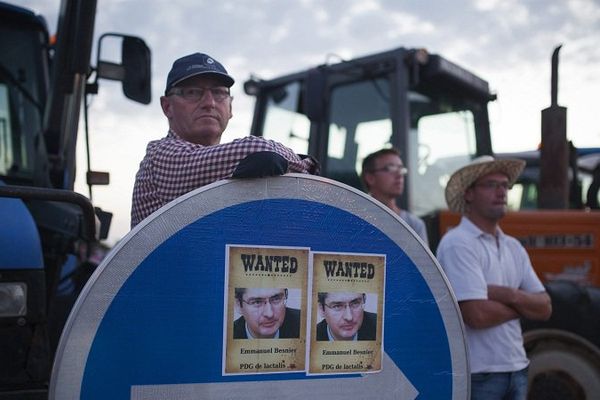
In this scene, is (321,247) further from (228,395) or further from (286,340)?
(228,395)

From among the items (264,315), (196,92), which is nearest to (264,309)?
(264,315)

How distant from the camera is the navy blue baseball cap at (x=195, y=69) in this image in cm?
187

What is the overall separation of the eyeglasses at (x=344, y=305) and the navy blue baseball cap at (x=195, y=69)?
30.5 inches

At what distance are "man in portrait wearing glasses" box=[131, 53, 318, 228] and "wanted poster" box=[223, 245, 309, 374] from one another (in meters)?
0.21

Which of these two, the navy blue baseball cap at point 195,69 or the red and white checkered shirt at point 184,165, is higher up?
the navy blue baseball cap at point 195,69

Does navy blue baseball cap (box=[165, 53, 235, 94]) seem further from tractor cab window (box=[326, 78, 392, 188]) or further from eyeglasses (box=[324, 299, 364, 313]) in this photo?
tractor cab window (box=[326, 78, 392, 188])

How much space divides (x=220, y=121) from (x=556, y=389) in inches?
118

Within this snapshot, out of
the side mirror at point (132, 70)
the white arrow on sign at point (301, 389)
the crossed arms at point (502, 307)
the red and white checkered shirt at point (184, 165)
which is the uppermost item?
the side mirror at point (132, 70)

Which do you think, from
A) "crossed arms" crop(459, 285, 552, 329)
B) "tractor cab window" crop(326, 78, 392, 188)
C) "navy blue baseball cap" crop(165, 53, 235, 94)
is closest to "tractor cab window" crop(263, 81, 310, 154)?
"tractor cab window" crop(326, 78, 392, 188)

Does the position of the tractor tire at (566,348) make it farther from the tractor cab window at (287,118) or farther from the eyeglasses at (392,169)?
the tractor cab window at (287,118)

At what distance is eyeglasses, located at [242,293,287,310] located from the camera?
1.47m

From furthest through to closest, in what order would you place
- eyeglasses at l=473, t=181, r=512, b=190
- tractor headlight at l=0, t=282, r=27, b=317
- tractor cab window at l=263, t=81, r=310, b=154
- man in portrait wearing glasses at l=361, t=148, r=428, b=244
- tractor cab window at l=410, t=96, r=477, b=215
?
tractor cab window at l=263, t=81, r=310, b=154
tractor cab window at l=410, t=96, r=477, b=215
man in portrait wearing glasses at l=361, t=148, r=428, b=244
eyeglasses at l=473, t=181, r=512, b=190
tractor headlight at l=0, t=282, r=27, b=317

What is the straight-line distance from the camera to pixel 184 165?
167cm

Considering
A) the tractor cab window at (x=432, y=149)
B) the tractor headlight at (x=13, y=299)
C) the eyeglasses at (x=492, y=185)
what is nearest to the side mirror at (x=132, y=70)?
the tractor headlight at (x=13, y=299)
